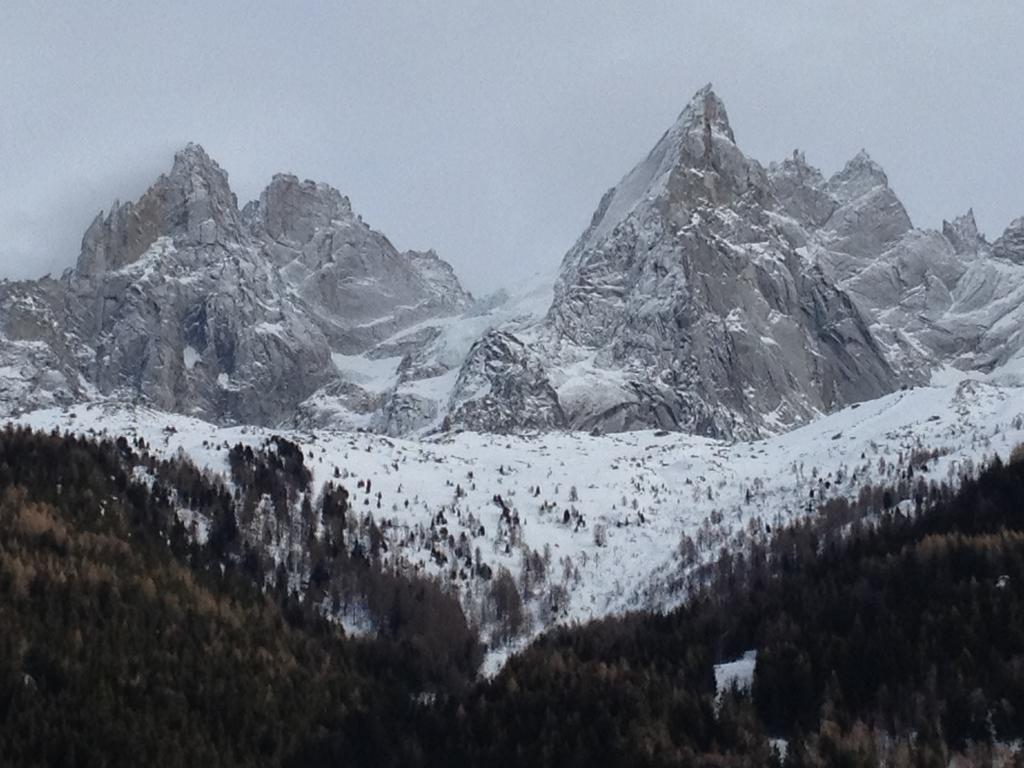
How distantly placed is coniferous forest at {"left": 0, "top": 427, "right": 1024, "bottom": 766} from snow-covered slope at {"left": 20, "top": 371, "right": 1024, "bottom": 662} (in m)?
17.6

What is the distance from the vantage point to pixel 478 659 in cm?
13488

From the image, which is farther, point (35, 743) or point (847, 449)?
point (847, 449)

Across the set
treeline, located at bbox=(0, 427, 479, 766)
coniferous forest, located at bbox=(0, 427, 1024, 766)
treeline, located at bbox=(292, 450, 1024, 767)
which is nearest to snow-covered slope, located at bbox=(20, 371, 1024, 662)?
treeline, located at bbox=(0, 427, 479, 766)

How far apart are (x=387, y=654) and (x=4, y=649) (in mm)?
39684

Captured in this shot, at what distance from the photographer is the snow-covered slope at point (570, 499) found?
155 meters

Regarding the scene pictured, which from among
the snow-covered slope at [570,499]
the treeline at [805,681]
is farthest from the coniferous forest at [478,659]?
the snow-covered slope at [570,499]

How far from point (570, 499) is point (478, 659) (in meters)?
52.1

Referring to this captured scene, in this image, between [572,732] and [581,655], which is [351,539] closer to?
[581,655]

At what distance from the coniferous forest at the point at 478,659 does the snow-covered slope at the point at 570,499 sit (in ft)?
57.9

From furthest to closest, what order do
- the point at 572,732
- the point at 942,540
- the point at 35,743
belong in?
the point at 942,540 < the point at 572,732 < the point at 35,743

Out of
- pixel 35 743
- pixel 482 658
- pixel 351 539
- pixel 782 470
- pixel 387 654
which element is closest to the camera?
pixel 35 743

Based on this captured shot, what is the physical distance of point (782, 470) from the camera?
194875 mm

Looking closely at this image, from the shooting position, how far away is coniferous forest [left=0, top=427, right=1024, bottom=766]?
86.1 metres

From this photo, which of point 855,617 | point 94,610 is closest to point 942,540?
point 855,617
